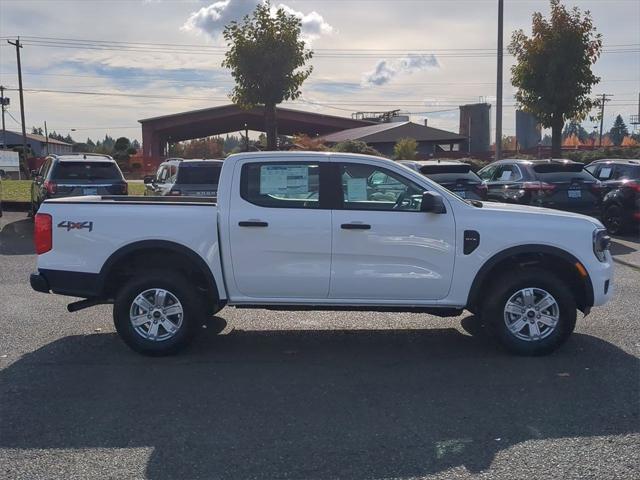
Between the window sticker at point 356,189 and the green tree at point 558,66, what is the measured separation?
609 inches

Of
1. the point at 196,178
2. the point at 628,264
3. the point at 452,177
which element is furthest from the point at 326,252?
the point at 196,178

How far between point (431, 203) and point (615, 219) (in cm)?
1040

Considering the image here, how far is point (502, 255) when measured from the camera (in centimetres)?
618

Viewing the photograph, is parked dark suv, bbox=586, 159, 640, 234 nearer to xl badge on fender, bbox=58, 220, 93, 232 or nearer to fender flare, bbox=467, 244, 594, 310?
fender flare, bbox=467, 244, 594, 310

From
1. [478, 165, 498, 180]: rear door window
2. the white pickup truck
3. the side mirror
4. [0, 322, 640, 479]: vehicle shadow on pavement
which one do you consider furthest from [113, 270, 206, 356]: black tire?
[478, 165, 498, 180]: rear door window

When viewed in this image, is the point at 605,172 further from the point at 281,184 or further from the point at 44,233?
the point at 44,233

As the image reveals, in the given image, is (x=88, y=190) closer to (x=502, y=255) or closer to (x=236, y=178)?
(x=236, y=178)

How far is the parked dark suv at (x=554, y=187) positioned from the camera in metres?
14.1

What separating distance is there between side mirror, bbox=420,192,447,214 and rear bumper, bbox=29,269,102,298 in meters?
2.99

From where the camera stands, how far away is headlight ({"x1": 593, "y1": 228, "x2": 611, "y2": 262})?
248 inches

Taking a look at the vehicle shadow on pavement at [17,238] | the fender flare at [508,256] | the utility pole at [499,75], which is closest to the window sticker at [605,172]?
the utility pole at [499,75]

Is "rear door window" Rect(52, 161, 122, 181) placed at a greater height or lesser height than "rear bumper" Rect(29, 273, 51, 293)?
greater

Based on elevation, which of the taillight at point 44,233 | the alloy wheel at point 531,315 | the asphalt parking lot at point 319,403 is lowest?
the asphalt parking lot at point 319,403

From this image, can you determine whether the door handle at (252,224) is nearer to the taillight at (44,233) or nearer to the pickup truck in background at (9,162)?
the taillight at (44,233)
